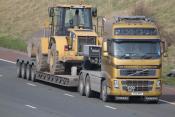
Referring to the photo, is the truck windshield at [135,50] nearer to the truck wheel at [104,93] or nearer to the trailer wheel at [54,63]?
the truck wheel at [104,93]

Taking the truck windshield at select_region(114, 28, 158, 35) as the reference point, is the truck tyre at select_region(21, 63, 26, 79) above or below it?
below

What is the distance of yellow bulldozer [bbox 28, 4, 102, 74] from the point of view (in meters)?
37.5

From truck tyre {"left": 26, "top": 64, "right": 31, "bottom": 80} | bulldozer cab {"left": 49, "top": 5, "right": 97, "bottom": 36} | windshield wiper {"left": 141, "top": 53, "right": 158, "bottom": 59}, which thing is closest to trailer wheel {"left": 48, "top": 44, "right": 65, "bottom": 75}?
bulldozer cab {"left": 49, "top": 5, "right": 97, "bottom": 36}

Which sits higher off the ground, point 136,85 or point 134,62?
point 134,62

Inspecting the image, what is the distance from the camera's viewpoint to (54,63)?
38062 mm

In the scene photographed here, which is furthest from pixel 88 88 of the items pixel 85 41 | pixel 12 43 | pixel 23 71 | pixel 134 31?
pixel 12 43

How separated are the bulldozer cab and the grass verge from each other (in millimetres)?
20752

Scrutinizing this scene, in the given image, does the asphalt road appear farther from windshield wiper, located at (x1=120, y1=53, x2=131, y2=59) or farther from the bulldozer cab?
the bulldozer cab

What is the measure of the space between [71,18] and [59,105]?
10.6 m

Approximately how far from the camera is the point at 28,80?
4216 centimetres

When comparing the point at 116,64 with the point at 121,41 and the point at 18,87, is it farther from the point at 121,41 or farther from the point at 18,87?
the point at 18,87

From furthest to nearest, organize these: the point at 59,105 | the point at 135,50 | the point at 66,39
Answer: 1. the point at 66,39
2. the point at 135,50
3. the point at 59,105

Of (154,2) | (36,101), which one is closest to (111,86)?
(36,101)

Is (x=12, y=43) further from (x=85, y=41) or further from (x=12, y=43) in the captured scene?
(x=85, y=41)
